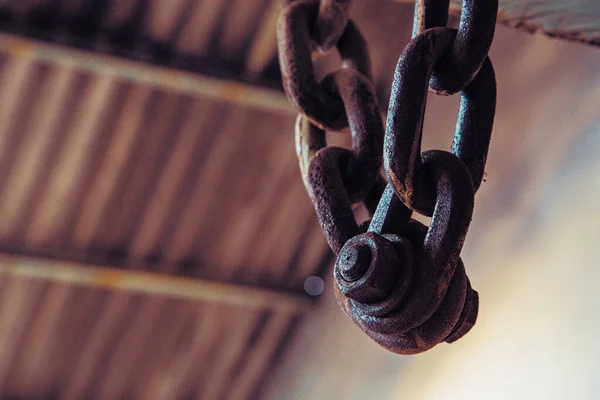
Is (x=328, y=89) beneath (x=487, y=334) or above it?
above

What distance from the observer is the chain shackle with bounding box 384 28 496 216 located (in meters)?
0.76

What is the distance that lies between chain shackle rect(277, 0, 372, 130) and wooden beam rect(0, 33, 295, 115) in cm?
392

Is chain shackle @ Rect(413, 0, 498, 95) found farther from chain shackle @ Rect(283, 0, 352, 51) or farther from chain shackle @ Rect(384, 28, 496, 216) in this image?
chain shackle @ Rect(283, 0, 352, 51)

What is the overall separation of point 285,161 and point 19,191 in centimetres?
178

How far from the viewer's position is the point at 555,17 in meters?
1.51

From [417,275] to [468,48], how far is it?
0.76 feet

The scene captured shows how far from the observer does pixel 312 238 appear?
235 inches

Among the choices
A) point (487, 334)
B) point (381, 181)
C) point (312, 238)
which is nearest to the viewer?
point (381, 181)

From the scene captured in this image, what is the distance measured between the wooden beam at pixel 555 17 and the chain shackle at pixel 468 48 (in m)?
0.74

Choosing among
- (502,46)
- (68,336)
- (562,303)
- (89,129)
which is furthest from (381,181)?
(68,336)

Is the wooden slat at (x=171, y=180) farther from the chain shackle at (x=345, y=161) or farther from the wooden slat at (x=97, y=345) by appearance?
the chain shackle at (x=345, y=161)

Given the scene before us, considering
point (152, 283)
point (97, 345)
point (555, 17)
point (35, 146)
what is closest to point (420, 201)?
point (555, 17)

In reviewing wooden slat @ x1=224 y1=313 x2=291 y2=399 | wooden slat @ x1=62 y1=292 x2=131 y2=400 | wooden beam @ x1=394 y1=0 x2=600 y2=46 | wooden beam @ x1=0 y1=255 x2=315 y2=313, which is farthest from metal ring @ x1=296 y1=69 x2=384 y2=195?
wooden slat @ x1=224 y1=313 x2=291 y2=399

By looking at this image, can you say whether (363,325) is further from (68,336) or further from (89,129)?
(68,336)
